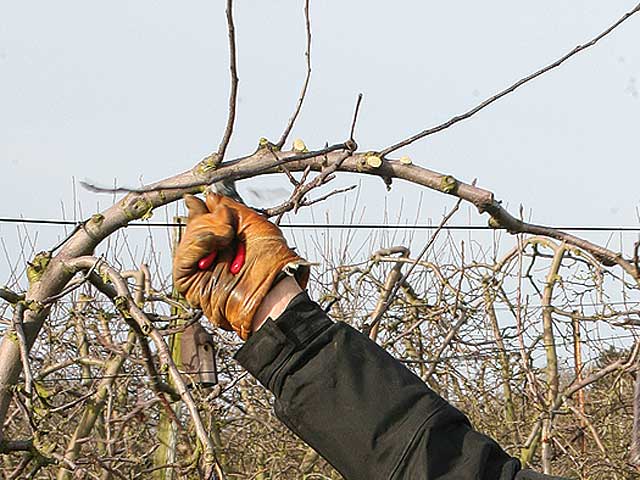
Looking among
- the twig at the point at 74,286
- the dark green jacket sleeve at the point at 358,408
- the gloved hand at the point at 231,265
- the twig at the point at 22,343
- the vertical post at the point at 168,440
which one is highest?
the vertical post at the point at 168,440

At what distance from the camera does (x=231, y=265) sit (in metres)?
1.66

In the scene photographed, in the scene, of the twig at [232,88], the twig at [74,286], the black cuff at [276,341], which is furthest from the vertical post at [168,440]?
the black cuff at [276,341]

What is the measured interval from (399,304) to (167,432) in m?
1.55

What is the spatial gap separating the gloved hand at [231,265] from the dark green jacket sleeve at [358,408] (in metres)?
0.09

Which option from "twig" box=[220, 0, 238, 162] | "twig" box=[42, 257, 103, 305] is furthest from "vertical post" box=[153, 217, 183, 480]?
"twig" box=[220, 0, 238, 162]

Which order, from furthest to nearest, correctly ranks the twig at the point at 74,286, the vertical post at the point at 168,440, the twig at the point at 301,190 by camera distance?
the vertical post at the point at 168,440
the twig at the point at 74,286
the twig at the point at 301,190

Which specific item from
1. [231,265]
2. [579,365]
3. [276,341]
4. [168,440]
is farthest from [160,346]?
[579,365]

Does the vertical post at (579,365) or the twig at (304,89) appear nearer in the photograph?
the twig at (304,89)

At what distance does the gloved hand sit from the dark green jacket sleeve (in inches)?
3.5

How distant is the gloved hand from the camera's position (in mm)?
1602

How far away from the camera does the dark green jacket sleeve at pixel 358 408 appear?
1.44 m

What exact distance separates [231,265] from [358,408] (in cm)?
35

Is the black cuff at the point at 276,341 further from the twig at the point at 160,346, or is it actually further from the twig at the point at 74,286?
the twig at the point at 74,286

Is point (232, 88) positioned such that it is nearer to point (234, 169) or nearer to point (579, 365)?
point (234, 169)
